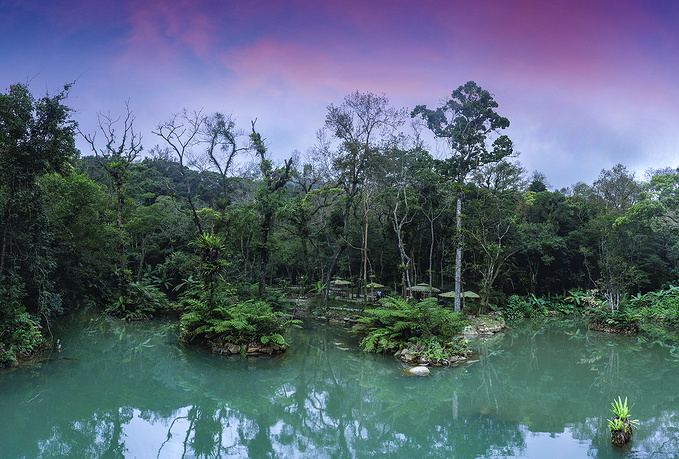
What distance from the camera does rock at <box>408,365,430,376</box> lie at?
9.18 metres

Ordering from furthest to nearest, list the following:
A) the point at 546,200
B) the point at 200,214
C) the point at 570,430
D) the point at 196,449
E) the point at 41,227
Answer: the point at 546,200, the point at 200,214, the point at 41,227, the point at 570,430, the point at 196,449

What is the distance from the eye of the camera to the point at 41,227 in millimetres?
9578

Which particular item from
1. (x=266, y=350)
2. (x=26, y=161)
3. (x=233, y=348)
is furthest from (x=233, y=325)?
(x=26, y=161)

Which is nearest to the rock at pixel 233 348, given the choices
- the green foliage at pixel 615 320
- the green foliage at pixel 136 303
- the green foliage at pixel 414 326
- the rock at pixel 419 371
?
the green foliage at pixel 414 326

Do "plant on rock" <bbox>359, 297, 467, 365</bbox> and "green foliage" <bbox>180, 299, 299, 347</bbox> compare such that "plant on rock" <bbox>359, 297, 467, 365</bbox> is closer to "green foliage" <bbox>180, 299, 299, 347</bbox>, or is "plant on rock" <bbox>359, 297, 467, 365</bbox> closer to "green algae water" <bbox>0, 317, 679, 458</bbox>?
"green algae water" <bbox>0, 317, 679, 458</bbox>

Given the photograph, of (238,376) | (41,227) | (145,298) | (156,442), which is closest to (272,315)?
(238,376)

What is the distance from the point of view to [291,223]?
20469 mm

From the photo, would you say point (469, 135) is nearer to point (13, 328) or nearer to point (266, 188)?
point (266, 188)

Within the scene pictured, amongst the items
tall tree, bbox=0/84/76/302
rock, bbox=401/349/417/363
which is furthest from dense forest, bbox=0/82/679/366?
rock, bbox=401/349/417/363

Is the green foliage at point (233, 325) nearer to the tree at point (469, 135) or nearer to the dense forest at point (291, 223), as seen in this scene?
the dense forest at point (291, 223)

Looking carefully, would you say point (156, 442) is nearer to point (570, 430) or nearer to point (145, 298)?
point (570, 430)

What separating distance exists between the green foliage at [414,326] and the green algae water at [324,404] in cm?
56

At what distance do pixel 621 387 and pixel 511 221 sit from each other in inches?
467

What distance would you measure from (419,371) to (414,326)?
6.12 feet
